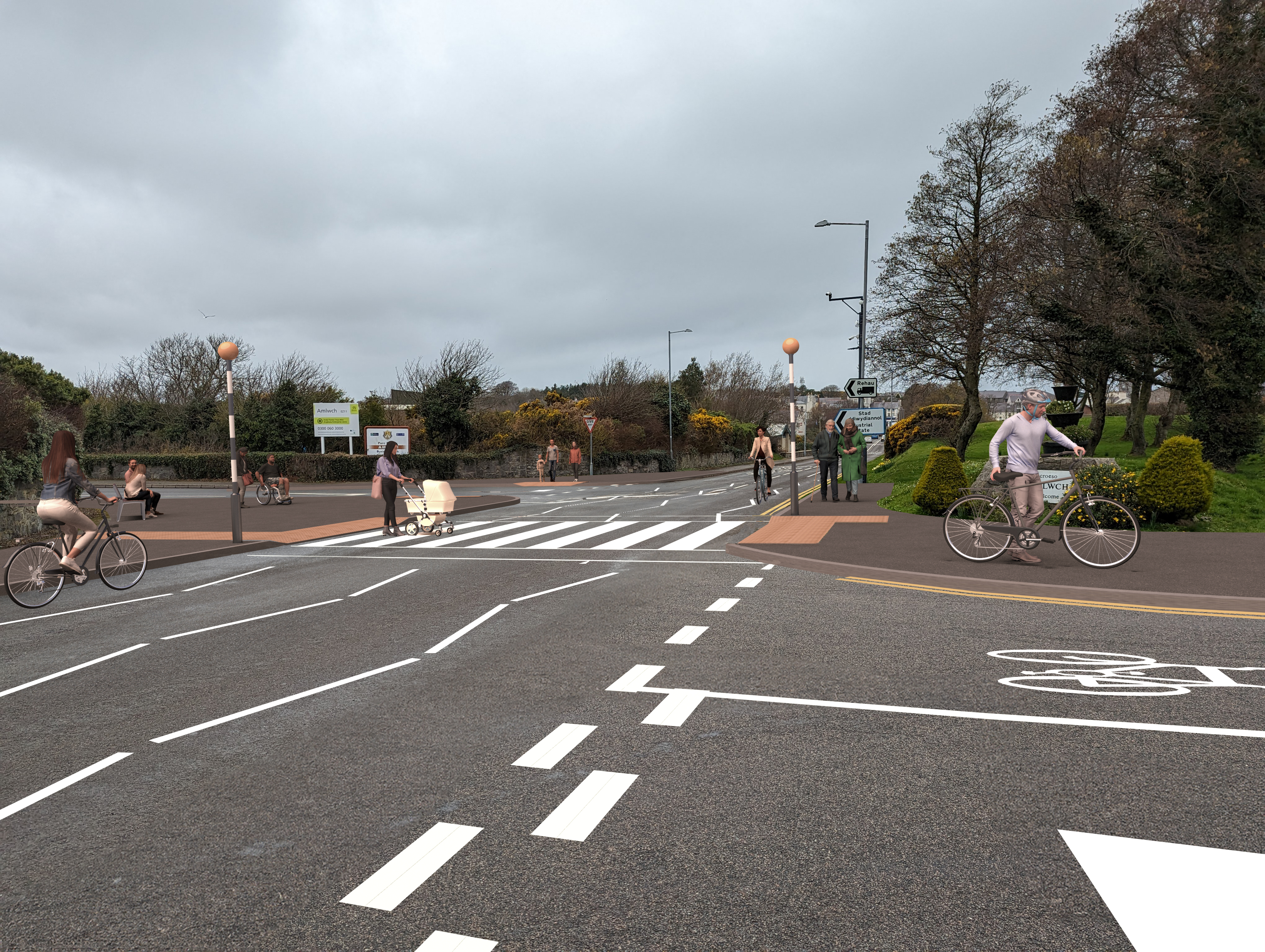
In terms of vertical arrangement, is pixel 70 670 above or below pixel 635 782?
below

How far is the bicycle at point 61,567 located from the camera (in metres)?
9.08

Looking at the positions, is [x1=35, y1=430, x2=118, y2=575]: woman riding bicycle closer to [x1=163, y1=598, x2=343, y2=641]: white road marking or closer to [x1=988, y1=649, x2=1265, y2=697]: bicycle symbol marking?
[x1=163, y1=598, x2=343, y2=641]: white road marking

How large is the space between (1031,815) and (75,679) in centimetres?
619

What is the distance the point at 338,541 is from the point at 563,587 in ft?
24.8

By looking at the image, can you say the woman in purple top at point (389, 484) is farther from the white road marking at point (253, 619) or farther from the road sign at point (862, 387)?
the road sign at point (862, 387)

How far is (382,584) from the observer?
10070 mm

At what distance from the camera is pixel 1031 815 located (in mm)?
3373

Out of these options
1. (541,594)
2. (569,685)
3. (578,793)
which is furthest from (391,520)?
(578,793)

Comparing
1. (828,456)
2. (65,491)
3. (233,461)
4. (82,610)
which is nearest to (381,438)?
(233,461)

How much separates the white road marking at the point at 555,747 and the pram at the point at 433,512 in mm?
11667

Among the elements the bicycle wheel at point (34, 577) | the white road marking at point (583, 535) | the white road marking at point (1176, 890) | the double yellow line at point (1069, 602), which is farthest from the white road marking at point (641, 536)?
the white road marking at point (1176, 890)

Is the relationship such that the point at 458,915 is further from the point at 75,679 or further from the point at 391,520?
the point at 391,520

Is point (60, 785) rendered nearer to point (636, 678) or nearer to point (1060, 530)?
point (636, 678)

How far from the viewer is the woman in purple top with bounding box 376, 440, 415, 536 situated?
16.1 m
